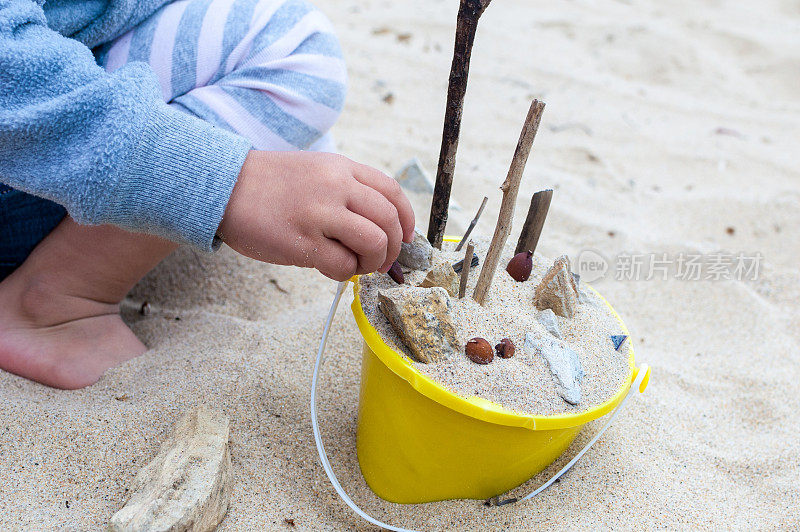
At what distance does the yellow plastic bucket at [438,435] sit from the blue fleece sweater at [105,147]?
28 centimetres

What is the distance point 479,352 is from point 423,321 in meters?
0.09

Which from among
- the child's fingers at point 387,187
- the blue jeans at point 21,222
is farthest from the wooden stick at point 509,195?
the blue jeans at point 21,222

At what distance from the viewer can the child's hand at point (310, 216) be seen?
3.02 ft

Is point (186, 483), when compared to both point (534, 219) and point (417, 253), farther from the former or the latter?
point (534, 219)

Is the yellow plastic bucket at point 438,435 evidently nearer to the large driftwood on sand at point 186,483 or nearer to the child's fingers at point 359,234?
the child's fingers at point 359,234

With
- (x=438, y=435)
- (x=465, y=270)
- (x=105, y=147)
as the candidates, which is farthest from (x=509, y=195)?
(x=105, y=147)

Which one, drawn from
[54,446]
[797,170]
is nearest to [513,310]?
[54,446]

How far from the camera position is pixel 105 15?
1195mm

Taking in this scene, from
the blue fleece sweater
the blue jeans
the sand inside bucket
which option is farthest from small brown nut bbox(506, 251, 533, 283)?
the blue jeans

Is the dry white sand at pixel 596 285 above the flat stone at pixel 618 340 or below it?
below

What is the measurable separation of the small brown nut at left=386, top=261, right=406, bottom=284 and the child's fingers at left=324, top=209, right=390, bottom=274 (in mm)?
106

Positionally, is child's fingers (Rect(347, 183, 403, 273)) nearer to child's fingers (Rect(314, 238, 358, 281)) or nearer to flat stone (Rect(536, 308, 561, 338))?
child's fingers (Rect(314, 238, 358, 281))

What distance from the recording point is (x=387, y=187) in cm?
97

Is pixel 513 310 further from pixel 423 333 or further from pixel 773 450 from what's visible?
pixel 773 450
